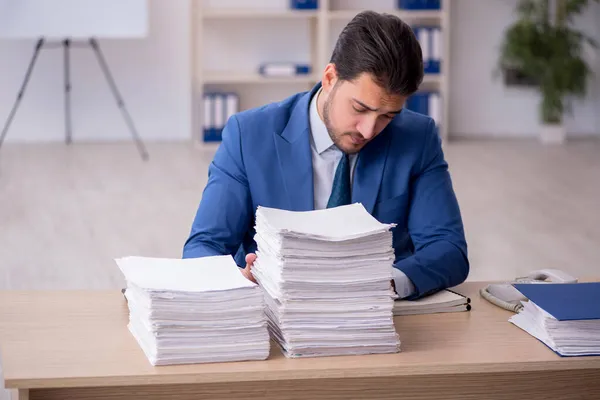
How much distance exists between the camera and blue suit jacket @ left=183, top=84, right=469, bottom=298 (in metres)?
2.19

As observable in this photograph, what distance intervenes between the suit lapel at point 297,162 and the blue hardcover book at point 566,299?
580mm

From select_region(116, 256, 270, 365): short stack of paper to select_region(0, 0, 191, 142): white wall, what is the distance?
5.96 metres

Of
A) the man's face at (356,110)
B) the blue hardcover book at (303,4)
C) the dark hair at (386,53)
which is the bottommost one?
the man's face at (356,110)

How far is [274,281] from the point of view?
65.3 inches

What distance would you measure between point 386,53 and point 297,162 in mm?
380

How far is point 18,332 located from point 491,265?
3.00 metres

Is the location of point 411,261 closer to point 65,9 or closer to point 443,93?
point 65,9

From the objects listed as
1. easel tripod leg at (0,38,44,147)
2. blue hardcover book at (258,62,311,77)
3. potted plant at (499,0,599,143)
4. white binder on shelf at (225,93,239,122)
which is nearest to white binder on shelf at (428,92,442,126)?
potted plant at (499,0,599,143)

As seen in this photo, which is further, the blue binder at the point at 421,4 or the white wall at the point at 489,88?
the white wall at the point at 489,88

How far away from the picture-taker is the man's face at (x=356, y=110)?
6.56ft

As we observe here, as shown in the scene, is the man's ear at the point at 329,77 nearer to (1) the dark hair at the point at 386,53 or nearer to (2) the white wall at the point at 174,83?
(1) the dark hair at the point at 386,53

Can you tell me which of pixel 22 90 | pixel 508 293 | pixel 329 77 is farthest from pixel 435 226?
pixel 22 90

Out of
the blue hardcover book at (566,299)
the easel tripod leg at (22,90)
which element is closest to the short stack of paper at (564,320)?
the blue hardcover book at (566,299)

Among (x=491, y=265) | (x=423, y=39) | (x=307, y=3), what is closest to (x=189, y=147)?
(x=307, y=3)
